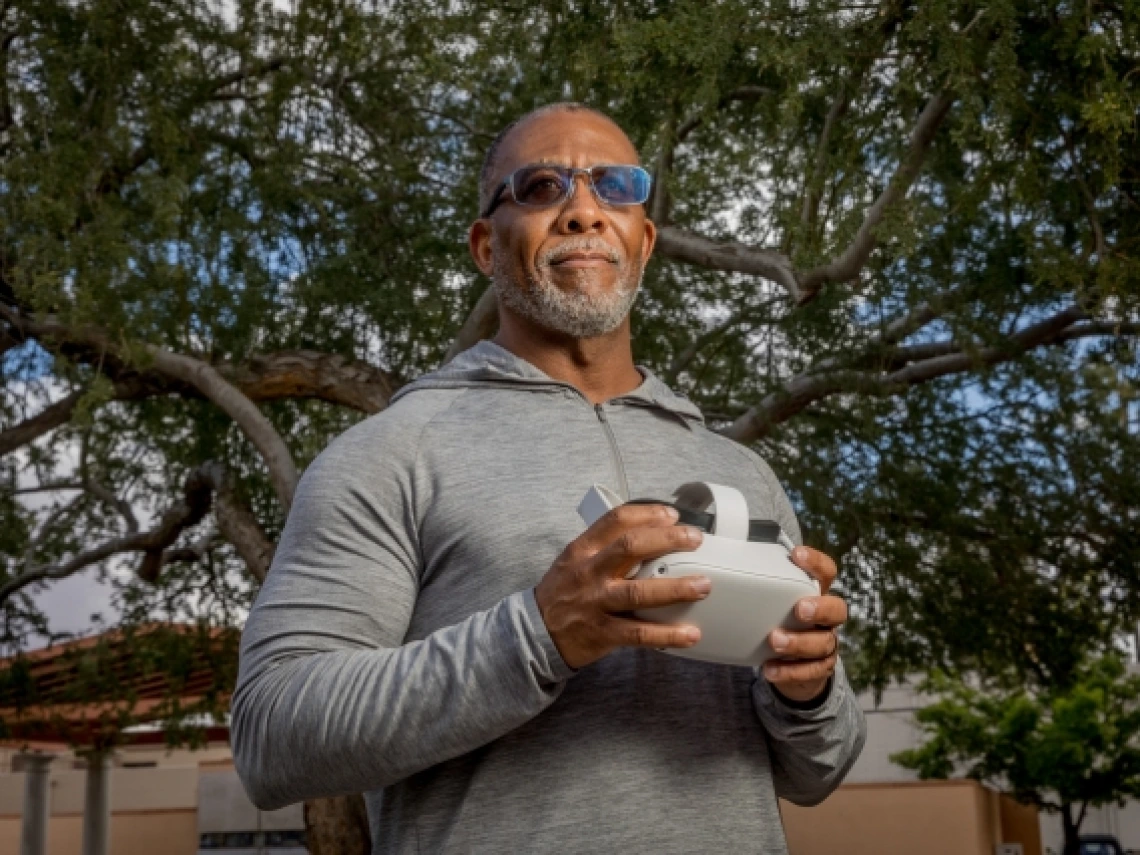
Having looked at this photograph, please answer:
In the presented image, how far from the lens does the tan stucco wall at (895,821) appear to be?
19.5 metres

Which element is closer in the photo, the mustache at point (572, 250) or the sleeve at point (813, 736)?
the sleeve at point (813, 736)

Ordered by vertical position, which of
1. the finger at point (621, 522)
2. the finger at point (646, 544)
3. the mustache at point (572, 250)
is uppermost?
the mustache at point (572, 250)

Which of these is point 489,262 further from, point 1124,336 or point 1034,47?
point 1124,336

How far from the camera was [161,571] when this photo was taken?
1212cm

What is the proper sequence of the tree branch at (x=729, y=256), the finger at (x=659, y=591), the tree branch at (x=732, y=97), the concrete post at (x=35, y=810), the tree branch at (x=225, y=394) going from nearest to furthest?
the finger at (x=659, y=591) → the tree branch at (x=732, y=97) → the tree branch at (x=729, y=256) → the tree branch at (x=225, y=394) → the concrete post at (x=35, y=810)

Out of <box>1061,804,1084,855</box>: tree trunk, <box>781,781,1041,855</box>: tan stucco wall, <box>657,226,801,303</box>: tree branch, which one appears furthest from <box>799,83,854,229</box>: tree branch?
<box>1061,804,1084,855</box>: tree trunk

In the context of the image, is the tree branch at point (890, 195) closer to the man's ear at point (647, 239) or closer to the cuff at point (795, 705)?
the man's ear at point (647, 239)

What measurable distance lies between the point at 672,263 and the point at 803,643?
8565 millimetres

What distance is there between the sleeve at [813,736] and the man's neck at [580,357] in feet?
1.60

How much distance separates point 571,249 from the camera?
2021 mm

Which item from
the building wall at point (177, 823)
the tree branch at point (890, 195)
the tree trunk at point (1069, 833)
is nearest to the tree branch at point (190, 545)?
the tree branch at point (890, 195)

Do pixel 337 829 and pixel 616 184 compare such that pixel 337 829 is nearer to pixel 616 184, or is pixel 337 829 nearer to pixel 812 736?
pixel 616 184

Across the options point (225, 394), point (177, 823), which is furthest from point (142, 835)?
point (225, 394)

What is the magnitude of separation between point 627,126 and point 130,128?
293 centimetres
